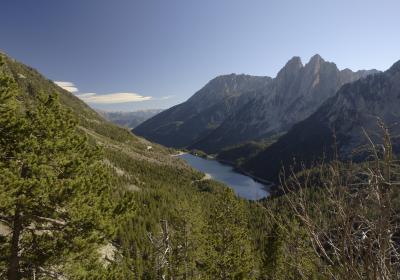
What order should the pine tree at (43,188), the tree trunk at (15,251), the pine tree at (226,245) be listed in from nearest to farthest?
the pine tree at (43,188) → the tree trunk at (15,251) → the pine tree at (226,245)

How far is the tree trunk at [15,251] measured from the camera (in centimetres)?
1686

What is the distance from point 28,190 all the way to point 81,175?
3.09m

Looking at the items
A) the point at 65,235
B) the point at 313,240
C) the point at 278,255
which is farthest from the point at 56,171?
the point at 278,255

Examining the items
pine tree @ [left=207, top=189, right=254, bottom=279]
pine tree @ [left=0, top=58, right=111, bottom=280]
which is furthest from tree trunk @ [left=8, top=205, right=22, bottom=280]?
pine tree @ [left=207, top=189, right=254, bottom=279]

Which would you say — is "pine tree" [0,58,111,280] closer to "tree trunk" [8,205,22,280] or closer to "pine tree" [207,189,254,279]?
"tree trunk" [8,205,22,280]

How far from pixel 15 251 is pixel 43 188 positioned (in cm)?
382

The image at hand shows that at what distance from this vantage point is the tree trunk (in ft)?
55.3

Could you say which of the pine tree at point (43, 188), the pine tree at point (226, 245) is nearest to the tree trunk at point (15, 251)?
the pine tree at point (43, 188)

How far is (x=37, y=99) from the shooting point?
18812 mm

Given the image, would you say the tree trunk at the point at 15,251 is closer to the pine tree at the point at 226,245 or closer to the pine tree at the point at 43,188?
the pine tree at the point at 43,188

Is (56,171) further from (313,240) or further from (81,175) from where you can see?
(313,240)

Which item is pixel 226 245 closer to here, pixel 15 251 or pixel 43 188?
pixel 15 251

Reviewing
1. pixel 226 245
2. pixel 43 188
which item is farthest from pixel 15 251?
pixel 226 245

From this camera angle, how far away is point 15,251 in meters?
17.3
